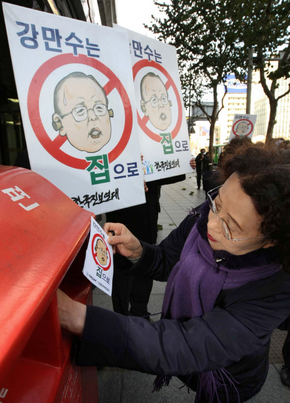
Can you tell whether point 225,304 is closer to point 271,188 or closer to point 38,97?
point 271,188

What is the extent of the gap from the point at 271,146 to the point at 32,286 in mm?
885

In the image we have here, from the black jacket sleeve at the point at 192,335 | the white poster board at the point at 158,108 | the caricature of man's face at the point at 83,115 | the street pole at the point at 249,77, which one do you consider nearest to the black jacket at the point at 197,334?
the black jacket sleeve at the point at 192,335

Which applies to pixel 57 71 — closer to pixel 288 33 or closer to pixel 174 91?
pixel 174 91

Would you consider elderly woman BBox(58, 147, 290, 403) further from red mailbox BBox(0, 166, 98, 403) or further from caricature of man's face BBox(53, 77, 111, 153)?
caricature of man's face BBox(53, 77, 111, 153)

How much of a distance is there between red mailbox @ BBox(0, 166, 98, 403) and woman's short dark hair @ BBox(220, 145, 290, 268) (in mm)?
→ 550

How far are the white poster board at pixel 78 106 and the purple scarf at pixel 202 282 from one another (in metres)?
0.48

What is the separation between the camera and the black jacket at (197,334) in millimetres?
766

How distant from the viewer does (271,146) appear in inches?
38.4

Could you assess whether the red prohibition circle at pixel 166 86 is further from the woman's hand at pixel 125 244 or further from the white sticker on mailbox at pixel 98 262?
the white sticker on mailbox at pixel 98 262

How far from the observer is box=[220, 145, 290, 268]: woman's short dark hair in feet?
2.64

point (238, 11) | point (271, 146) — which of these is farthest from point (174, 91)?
point (238, 11)

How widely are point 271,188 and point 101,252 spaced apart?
1.88 feet

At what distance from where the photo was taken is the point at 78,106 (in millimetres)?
1253

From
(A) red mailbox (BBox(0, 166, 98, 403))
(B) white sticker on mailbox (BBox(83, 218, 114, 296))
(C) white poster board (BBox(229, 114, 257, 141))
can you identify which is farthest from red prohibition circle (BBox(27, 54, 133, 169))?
(C) white poster board (BBox(229, 114, 257, 141))
